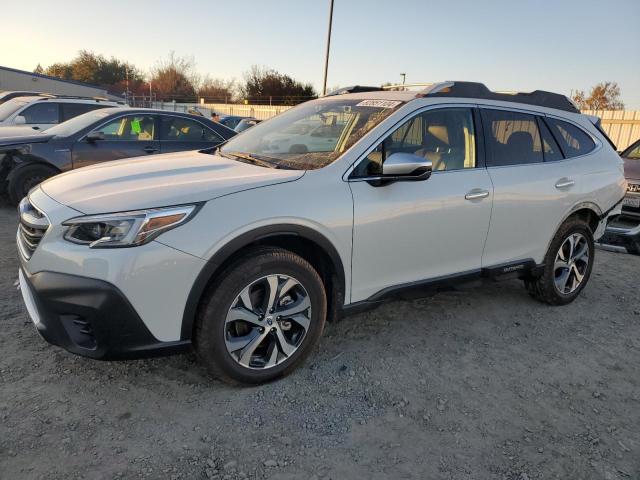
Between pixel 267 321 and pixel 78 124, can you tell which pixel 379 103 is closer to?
pixel 267 321

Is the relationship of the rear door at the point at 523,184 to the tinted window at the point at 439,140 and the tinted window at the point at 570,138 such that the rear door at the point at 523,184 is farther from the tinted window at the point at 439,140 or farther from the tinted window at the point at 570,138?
the tinted window at the point at 439,140

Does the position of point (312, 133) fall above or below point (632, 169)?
above

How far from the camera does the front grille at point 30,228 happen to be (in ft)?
8.18

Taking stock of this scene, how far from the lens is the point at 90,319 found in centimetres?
228

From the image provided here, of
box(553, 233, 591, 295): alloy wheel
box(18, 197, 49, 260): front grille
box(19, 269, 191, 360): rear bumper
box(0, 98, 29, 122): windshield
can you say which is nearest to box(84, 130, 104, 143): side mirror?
box(0, 98, 29, 122): windshield

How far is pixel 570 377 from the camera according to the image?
3.16 m

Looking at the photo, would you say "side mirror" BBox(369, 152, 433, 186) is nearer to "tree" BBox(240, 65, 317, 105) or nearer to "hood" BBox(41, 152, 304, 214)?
"hood" BBox(41, 152, 304, 214)

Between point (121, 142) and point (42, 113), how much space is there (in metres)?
3.37

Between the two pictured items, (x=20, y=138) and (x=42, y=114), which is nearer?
(x=20, y=138)

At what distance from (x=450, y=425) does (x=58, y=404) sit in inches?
83.0

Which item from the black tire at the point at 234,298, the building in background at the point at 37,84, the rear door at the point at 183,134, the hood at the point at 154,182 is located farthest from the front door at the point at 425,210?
the building in background at the point at 37,84

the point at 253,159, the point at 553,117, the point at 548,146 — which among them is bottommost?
the point at 253,159

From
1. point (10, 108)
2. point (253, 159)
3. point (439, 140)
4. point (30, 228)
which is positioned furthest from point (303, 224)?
point (10, 108)

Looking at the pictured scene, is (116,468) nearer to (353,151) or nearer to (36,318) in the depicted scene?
(36,318)
